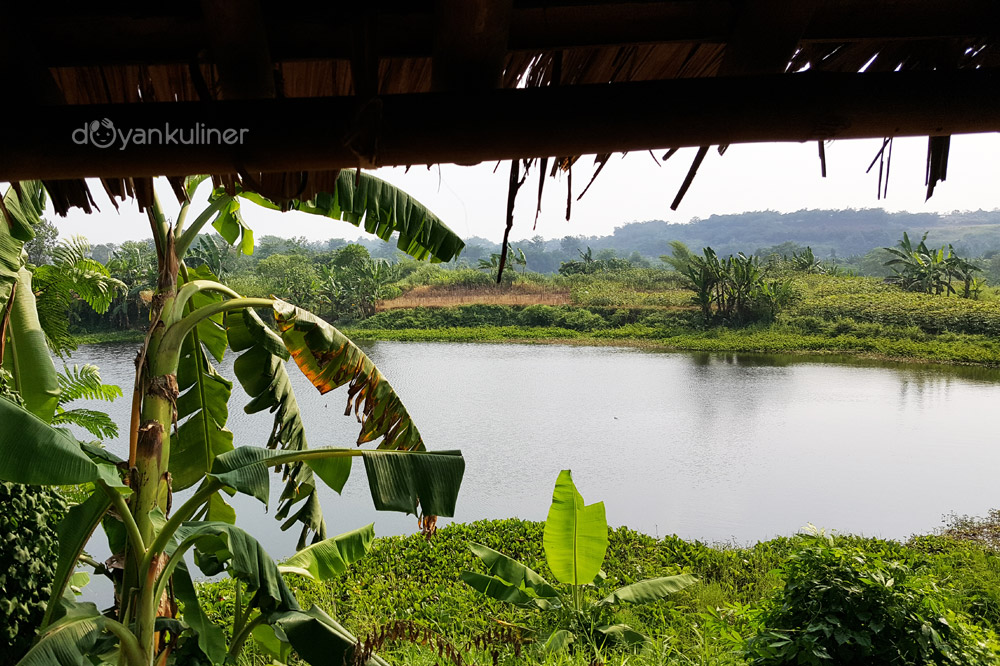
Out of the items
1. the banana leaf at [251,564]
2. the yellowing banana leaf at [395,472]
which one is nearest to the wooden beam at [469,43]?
the yellowing banana leaf at [395,472]

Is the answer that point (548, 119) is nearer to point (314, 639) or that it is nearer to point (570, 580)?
point (314, 639)

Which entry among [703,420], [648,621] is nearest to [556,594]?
[648,621]

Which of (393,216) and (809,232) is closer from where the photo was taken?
(393,216)

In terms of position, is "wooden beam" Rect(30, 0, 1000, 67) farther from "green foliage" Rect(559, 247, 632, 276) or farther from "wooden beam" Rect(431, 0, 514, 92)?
"green foliage" Rect(559, 247, 632, 276)

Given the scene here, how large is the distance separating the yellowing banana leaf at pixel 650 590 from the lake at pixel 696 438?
2166mm

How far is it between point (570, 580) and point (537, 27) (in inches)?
95.2

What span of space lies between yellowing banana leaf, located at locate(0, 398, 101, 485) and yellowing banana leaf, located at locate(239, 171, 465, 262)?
110 centimetres

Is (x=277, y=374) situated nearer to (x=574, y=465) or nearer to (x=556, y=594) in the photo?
(x=556, y=594)

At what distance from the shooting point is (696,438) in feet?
26.1

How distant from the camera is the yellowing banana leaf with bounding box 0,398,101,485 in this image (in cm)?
125

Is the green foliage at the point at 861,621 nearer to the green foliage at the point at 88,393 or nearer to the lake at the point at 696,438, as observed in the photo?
the green foliage at the point at 88,393

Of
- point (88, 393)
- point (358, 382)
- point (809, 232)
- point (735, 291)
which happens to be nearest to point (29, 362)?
point (358, 382)

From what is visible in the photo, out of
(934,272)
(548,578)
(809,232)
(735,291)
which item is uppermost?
(809,232)

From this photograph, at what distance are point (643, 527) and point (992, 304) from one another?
36.4 ft
